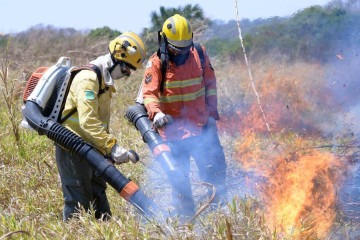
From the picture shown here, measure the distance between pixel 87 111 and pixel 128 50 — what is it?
0.62 metres

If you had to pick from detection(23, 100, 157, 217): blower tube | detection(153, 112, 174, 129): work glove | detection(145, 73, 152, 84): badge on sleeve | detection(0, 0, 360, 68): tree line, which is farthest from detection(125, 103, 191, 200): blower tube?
detection(0, 0, 360, 68): tree line

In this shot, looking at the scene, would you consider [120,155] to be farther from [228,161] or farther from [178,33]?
[228,161]

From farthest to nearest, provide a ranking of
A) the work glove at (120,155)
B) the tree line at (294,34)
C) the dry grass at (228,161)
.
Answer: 1. the tree line at (294,34)
2. the work glove at (120,155)
3. the dry grass at (228,161)

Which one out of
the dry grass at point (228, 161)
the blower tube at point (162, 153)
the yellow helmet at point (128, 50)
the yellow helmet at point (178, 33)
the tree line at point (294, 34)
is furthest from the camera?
the tree line at point (294, 34)

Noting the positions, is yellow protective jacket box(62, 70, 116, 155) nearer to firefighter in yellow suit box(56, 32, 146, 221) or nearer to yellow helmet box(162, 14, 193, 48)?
firefighter in yellow suit box(56, 32, 146, 221)

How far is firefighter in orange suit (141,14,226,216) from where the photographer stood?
15.1 feet

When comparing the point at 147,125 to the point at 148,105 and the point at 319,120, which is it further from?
the point at 319,120

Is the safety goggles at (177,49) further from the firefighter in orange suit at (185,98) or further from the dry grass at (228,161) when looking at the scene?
the dry grass at (228,161)

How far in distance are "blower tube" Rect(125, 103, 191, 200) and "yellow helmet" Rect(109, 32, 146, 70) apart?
0.64m

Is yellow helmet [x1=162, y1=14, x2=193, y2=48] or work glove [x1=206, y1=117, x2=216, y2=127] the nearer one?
yellow helmet [x1=162, y1=14, x2=193, y2=48]

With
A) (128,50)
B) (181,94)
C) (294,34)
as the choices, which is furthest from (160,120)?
(294,34)

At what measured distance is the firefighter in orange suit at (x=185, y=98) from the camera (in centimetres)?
459

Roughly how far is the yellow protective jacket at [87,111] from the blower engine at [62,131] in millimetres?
71

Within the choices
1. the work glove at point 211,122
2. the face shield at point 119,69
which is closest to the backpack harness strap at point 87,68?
the face shield at point 119,69
